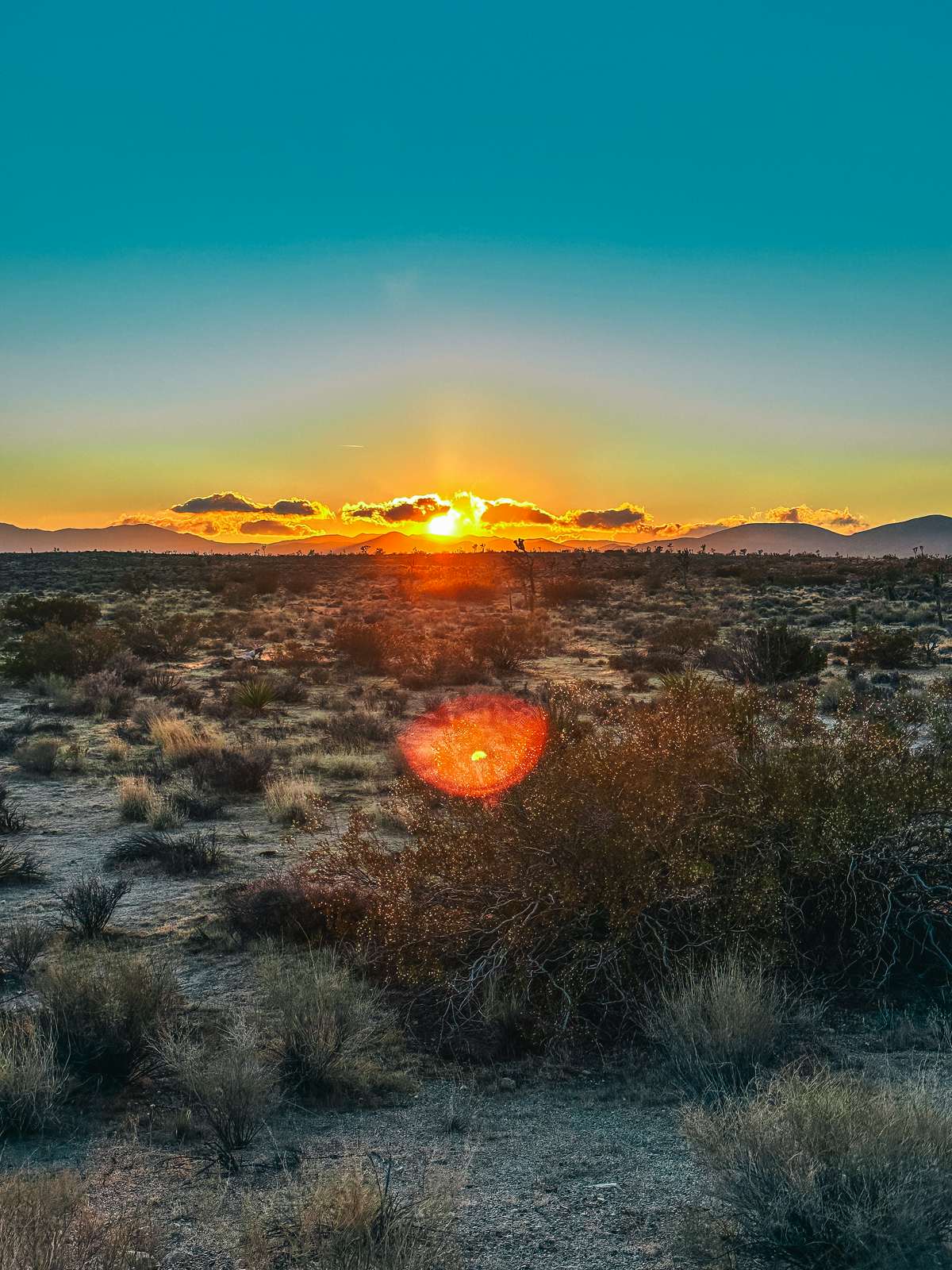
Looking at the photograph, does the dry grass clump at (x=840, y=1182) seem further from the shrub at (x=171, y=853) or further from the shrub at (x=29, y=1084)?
the shrub at (x=171, y=853)

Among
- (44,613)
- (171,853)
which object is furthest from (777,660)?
(44,613)

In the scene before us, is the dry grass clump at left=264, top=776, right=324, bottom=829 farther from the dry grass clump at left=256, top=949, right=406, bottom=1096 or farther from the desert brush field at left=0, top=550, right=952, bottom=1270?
the dry grass clump at left=256, top=949, right=406, bottom=1096

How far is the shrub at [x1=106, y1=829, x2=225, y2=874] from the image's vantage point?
9.02 meters

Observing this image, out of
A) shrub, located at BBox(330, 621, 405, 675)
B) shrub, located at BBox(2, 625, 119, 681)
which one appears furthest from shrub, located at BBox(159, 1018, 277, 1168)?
shrub, located at BBox(330, 621, 405, 675)

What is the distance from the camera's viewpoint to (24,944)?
668 centimetres

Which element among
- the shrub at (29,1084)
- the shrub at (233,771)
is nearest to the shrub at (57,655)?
the shrub at (233,771)

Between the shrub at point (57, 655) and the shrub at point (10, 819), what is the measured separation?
10.7 meters

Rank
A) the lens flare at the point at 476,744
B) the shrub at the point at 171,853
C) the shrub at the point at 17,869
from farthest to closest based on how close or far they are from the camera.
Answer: the shrub at the point at 171,853
the shrub at the point at 17,869
the lens flare at the point at 476,744

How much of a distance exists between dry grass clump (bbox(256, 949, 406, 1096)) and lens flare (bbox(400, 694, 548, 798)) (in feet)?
4.82

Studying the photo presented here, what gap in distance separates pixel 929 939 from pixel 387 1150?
12.2ft

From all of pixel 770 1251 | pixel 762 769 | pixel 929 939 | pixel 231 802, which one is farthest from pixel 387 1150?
pixel 231 802

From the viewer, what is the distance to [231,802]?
469 inches

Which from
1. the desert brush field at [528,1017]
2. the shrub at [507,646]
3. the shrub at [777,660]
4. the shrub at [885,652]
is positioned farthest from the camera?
the shrub at [507,646]

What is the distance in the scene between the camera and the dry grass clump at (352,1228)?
3.22 meters
